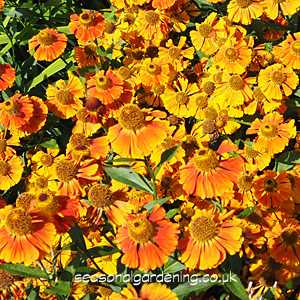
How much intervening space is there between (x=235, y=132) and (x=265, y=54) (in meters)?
0.35

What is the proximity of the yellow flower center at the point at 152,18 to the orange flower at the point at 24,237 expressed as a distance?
1.33m

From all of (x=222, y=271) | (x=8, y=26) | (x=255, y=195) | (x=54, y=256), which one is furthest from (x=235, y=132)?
(x=8, y=26)

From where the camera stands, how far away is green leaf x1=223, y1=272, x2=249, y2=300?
169 cm

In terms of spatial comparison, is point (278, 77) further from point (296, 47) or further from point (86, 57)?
point (86, 57)

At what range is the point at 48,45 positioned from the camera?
2.61m

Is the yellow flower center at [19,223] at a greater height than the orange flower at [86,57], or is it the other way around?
the orange flower at [86,57]

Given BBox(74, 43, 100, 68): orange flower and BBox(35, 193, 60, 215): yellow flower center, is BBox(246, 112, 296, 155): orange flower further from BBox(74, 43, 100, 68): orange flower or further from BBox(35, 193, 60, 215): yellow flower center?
BBox(35, 193, 60, 215): yellow flower center

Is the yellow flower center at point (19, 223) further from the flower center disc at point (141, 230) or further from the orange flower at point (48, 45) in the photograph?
the orange flower at point (48, 45)

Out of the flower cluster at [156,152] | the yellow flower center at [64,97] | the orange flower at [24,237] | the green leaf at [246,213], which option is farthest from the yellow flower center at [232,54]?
the orange flower at [24,237]

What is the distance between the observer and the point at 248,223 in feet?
6.63

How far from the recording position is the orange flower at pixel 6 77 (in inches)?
97.0

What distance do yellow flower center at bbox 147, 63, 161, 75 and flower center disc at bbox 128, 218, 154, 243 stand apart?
3.31 ft

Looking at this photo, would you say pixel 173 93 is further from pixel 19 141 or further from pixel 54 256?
pixel 54 256

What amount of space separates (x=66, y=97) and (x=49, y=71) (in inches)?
13.6
